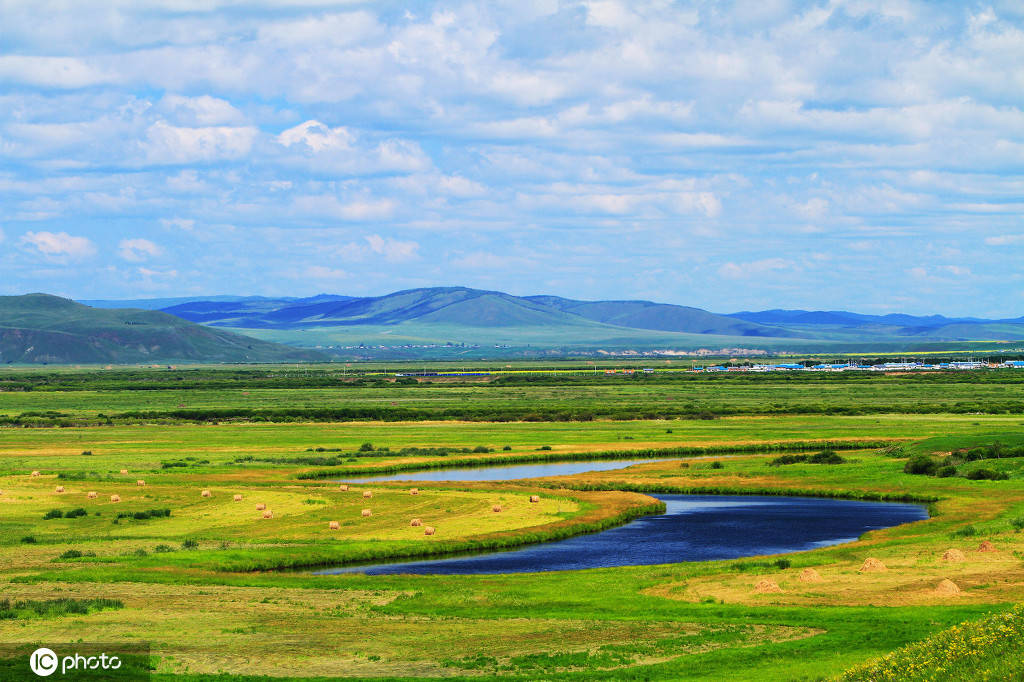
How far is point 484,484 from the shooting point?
3044 inches

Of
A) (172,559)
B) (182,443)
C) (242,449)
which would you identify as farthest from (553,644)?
(182,443)

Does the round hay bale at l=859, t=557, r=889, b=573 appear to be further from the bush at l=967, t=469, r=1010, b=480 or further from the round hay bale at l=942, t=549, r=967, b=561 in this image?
the bush at l=967, t=469, r=1010, b=480

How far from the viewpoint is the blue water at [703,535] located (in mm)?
51000

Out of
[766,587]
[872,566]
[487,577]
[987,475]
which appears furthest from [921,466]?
[487,577]

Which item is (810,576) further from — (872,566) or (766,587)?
(872,566)

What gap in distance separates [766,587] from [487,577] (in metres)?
12.0

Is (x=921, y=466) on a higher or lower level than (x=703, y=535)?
higher

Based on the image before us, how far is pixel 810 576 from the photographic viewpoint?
41.6 metres

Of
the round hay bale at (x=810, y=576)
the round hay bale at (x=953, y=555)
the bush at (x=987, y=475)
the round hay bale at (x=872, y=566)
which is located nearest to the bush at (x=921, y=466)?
the bush at (x=987, y=475)

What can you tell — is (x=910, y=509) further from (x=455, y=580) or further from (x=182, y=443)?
(x=182, y=443)

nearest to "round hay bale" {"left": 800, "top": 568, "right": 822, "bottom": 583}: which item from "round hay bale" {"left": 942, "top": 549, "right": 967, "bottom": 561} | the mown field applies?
the mown field

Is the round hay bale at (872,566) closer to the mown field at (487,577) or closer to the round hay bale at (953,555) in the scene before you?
the mown field at (487,577)

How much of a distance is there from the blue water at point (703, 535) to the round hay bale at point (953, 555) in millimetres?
10083

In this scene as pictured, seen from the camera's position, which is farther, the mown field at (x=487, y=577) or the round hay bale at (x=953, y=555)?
the round hay bale at (x=953, y=555)
